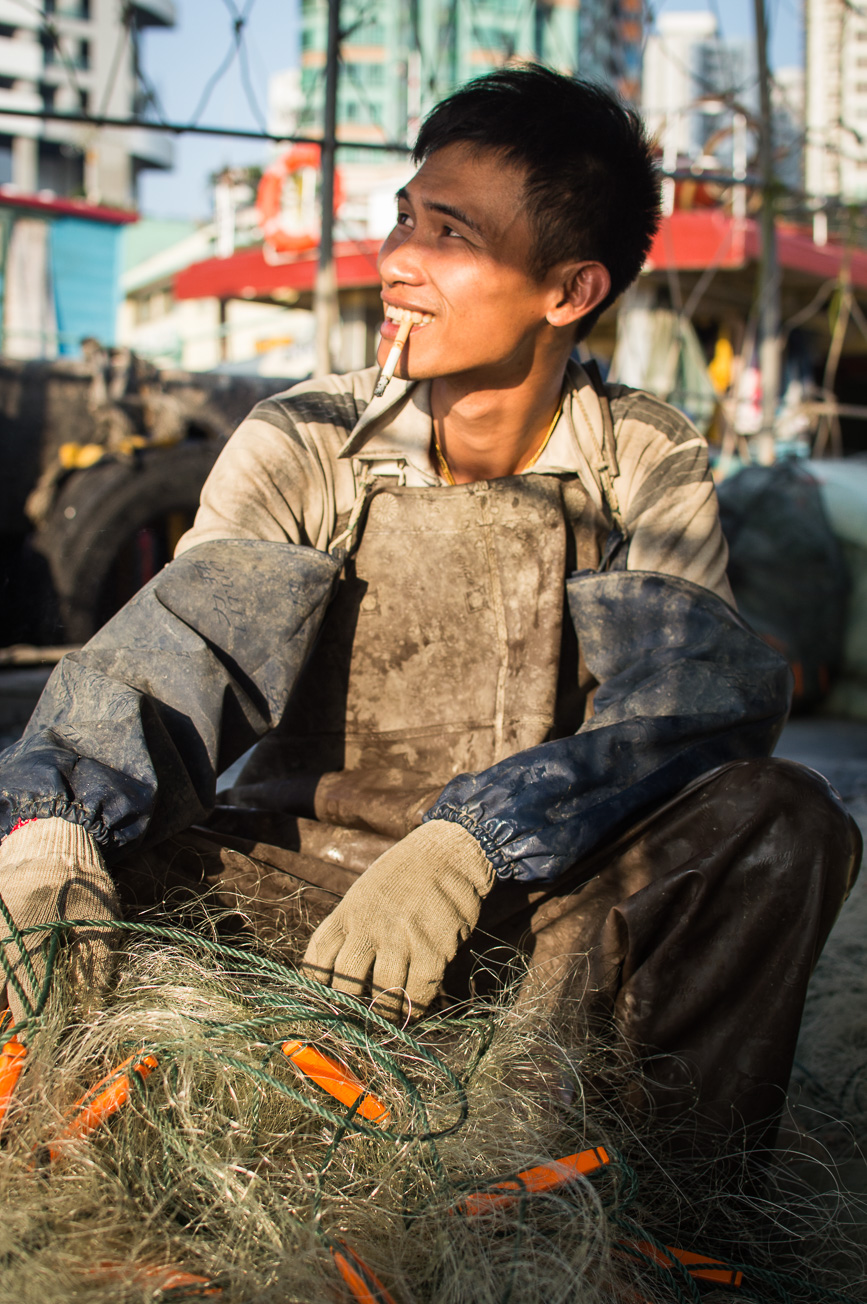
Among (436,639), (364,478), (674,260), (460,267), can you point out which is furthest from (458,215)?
(674,260)

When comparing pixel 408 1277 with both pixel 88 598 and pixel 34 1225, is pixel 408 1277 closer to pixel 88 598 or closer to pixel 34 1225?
pixel 34 1225

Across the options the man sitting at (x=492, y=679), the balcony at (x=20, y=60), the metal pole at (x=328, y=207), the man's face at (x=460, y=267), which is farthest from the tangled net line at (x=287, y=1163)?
the balcony at (x=20, y=60)

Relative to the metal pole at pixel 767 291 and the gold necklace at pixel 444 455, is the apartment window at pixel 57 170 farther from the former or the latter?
the gold necklace at pixel 444 455

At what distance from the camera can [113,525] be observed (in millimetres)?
5559

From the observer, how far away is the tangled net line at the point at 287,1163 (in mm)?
1010

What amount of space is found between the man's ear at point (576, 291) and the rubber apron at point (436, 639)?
0.31m

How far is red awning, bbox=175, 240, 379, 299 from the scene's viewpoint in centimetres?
1164

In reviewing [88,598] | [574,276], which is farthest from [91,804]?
[88,598]

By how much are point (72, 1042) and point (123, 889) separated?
35cm

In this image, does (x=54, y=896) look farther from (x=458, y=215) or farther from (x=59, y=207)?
(x=59, y=207)

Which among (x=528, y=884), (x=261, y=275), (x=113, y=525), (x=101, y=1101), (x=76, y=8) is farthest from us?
(x=76, y=8)

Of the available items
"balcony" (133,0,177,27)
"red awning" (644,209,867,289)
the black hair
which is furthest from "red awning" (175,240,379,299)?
"balcony" (133,0,177,27)

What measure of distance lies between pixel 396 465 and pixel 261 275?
11.4 meters

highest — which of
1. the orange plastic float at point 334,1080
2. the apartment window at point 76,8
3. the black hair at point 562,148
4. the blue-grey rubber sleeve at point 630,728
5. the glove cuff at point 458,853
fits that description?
the apartment window at point 76,8
